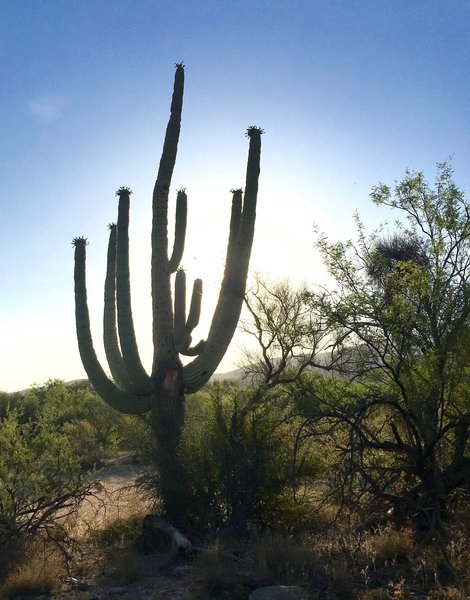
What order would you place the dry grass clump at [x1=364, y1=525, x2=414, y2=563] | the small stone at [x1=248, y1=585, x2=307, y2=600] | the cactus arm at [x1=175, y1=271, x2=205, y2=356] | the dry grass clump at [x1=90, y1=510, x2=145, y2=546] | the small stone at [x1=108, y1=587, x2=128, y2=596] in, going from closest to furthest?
the small stone at [x1=248, y1=585, x2=307, y2=600] → the small stone at [x1=108, y1=587, x2=128, y2=596] → the dry grass clump at [x1=364, y1=525, x2=414, y2=563] → the dry grass clump at [x1=90, y1=510, x2=145, y2=546] → the cactus arm at [x1=175, y1=271, x2=205, y2=356]

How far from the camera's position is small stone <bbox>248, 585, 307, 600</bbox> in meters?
5.44

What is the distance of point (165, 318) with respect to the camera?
10789mm

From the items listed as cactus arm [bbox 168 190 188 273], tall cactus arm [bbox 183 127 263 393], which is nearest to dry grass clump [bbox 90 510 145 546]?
tall cactus arm [bbox 183 127 263 393]

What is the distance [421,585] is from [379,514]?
1.40 m

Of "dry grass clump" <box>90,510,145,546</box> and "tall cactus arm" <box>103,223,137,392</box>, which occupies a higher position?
"tall cactus arm" <box>103,223,137,392</box>

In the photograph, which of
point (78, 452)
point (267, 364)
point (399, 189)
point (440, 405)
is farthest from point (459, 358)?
point (78, 452)

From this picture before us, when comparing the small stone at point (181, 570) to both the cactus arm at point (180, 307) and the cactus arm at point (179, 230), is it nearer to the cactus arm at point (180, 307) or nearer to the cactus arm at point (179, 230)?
the cactus arm at point (180, 307)

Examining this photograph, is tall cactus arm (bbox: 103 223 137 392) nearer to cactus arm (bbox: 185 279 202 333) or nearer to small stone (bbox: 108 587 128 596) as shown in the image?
cactus arm (bbox: 185 279 202 333)

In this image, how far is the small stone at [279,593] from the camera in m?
5.44

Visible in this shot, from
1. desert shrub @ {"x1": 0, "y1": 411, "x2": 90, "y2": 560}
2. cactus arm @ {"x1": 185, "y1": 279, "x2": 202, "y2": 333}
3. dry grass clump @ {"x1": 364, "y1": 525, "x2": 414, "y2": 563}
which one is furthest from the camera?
cactus arm @ {"x1": 185, "y1": 279, "x2": 202, "y2": 333}

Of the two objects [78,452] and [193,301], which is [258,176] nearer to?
[193,301]

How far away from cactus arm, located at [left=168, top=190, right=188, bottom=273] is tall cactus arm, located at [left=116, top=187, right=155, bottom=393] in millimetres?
941

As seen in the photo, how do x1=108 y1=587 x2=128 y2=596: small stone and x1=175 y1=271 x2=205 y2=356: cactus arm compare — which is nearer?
x1=108 y1=587 x2=128 y2=596: small stone

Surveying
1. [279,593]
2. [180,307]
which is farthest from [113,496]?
[279,593]
